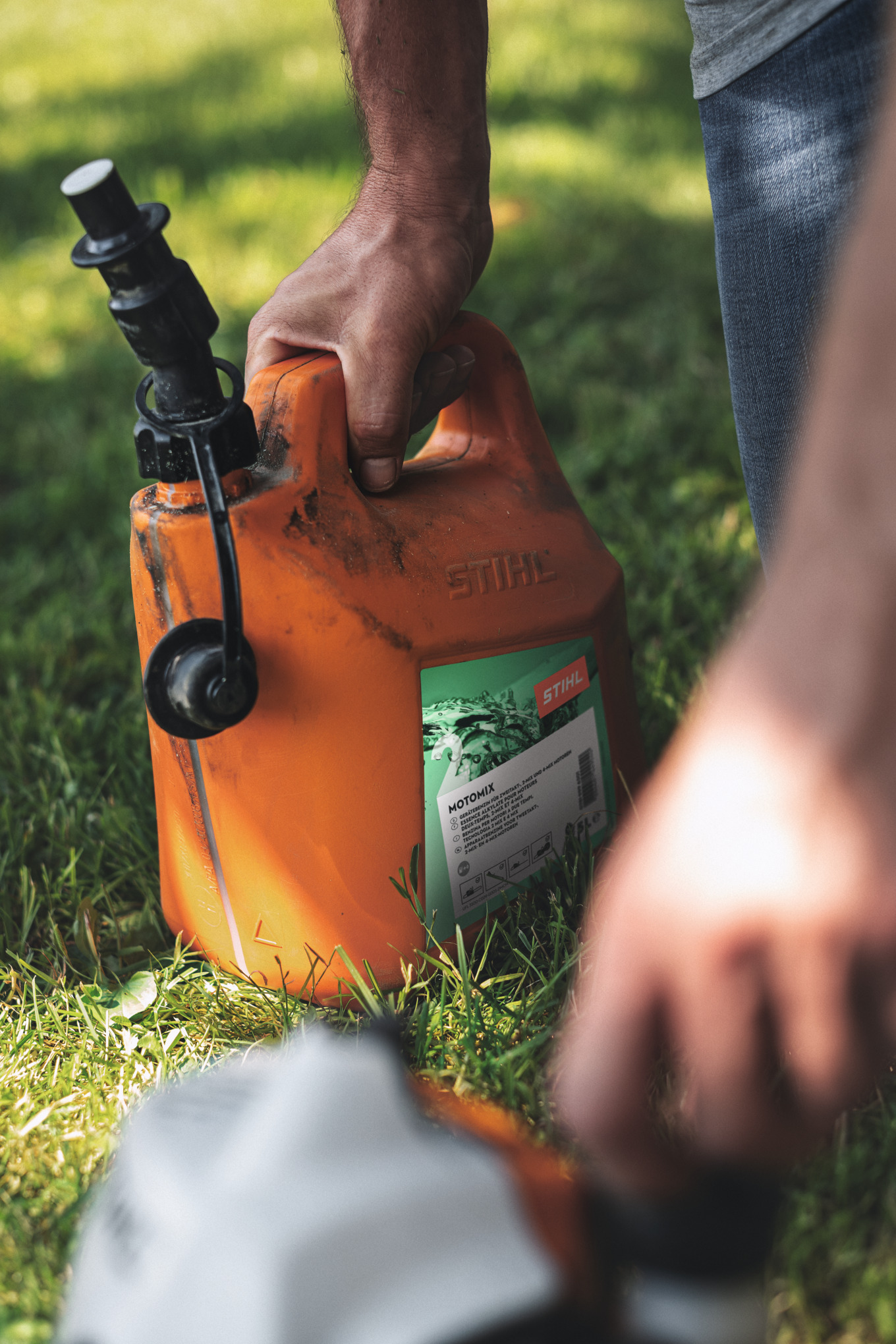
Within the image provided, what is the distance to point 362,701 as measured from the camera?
929 millimetres

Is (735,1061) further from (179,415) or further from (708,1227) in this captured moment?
(179,415)

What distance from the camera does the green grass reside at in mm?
898

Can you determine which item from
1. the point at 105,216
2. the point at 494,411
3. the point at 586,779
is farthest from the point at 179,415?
the point at 586,779

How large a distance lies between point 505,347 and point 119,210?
1.65 feet

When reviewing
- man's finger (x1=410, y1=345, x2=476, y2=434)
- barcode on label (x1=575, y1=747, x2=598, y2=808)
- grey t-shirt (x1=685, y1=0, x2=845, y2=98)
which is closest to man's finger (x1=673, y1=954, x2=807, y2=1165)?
A: barcode on label (x1=575, y1=747, x2=598, y2=808)

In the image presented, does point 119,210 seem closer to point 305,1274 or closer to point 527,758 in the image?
point 527,758

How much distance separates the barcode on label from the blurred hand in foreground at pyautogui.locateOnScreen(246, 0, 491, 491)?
349 millimetres

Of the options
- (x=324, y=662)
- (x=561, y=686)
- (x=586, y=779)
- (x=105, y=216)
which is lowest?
(x=586, y=779)

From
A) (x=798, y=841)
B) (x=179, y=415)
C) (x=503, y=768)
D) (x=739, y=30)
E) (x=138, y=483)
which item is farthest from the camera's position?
(x=138, y=483)

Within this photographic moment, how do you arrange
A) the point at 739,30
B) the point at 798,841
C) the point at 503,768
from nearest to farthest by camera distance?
the point at 798,841 → the point at 503,768 → the point at 739,30

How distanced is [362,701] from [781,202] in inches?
28.9

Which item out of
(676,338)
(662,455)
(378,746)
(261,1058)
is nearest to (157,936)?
(261,1058)

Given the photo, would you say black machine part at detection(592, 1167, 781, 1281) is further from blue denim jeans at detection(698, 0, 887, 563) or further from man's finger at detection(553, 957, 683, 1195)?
blue denim jeans at detection(698, 0, 887, 563)

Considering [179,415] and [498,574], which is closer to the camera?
[179,415]
